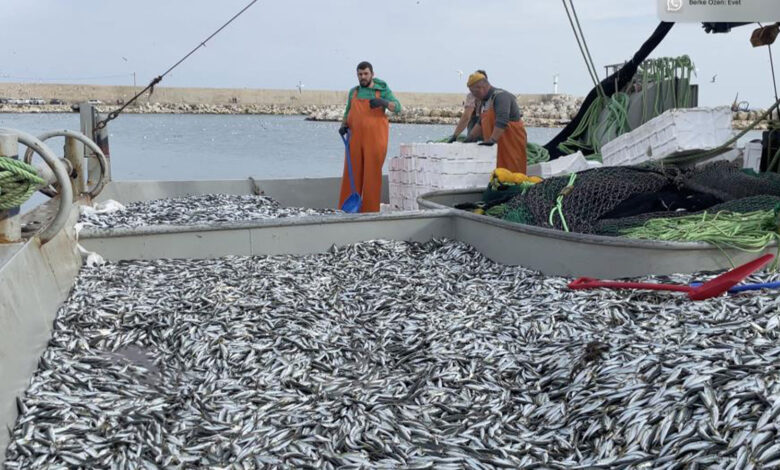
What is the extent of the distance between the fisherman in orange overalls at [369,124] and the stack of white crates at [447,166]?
43 cm

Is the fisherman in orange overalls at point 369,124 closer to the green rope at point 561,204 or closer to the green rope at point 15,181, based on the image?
the green rope at point 561,204

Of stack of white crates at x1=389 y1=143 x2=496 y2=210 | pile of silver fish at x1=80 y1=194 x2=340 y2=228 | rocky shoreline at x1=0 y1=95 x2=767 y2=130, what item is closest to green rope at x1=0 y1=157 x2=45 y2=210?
pile of silver fish at x1=80 y1=194 x2=340 y2=228

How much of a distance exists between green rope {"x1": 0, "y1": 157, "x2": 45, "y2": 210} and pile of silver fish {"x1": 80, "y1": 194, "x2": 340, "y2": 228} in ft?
11.2

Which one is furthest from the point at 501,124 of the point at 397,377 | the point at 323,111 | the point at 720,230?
the point at 323,111

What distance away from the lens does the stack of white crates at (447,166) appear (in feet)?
28.9

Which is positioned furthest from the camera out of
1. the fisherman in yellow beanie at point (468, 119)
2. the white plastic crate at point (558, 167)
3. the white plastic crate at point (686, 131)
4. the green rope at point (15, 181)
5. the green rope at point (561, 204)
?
the fisherman in yellow beanie at point (468, 119)

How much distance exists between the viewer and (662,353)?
386cm

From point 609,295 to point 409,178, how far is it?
4864mm

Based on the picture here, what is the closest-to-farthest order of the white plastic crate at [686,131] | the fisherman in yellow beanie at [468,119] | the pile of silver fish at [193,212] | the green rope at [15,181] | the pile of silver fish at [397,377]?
the pile of silver fish at [397,377] → the green rope at [15,181] → the pile of silver fish at [193,212] → the white plastic crate at [686,131] → the fisherman in yellow beanie at [468,119]

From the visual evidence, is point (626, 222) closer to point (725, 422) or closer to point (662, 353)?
point (662, 353)

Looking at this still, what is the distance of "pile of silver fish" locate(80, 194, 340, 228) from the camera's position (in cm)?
848

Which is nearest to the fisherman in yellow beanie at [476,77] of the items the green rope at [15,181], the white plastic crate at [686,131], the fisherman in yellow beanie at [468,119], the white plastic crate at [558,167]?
the fisherman in yellow beanie at [468,119]

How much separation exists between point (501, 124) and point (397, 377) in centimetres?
543

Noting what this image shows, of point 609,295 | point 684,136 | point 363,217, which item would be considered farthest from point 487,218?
point 684,136
